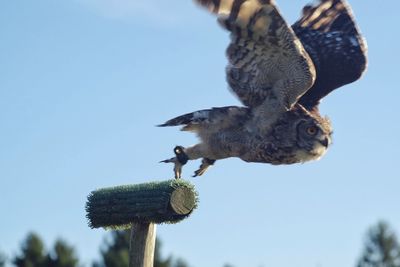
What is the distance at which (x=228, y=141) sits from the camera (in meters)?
9.25

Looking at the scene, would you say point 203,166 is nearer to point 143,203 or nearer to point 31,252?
point 143,203

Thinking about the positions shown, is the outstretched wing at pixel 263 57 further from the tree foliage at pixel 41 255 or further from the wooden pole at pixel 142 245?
the tree foliage at pixel 41 255

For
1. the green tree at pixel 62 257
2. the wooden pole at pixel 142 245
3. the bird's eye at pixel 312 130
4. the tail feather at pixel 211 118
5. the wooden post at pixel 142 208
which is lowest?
the wooden pole at pixel 142 245

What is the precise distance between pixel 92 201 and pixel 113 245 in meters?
17.1

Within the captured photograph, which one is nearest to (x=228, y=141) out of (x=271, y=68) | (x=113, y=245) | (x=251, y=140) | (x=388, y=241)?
(x=251, y=140)

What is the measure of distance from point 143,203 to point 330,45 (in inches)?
119

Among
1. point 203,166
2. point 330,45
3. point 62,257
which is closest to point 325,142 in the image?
point 203,166

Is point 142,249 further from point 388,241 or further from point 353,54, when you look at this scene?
point 388,241

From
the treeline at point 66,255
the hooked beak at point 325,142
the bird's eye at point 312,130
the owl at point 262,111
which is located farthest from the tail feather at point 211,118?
the treeline at point 66,255

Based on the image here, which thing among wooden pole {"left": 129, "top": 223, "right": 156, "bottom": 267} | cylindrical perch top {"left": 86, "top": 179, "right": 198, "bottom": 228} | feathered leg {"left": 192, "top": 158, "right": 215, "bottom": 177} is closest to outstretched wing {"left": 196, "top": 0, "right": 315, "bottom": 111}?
feathered leg {"left": 192, "top": 158, "right": 215, "bottom": 177}

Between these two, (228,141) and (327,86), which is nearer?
(228,141)

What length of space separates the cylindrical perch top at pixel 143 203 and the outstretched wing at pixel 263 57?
1228 millimetres

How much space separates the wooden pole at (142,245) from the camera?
893 cm

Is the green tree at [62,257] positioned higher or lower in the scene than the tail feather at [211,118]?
higher
